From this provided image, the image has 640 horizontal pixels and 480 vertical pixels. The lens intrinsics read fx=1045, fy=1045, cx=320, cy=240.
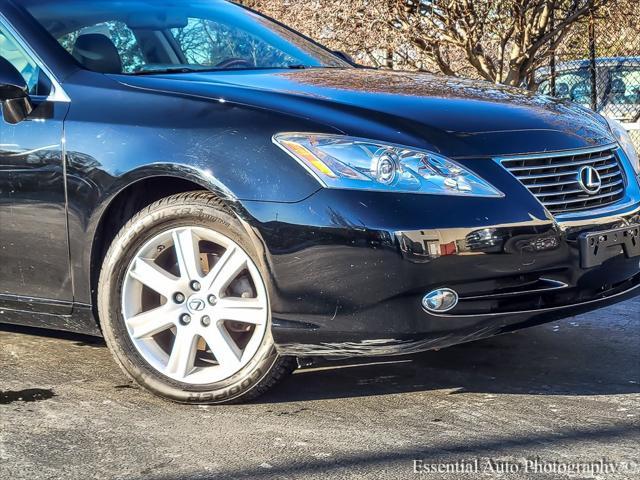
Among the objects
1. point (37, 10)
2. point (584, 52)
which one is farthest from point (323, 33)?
point (37, 10)

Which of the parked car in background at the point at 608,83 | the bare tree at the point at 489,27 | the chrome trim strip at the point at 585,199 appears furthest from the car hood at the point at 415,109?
the parked car in background at the point at 608,83

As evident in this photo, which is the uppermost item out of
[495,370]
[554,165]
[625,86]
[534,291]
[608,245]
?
[554,165]

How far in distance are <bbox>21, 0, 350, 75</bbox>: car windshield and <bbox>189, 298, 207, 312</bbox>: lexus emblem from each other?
1.04 m

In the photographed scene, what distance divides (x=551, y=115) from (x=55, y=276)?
6.47 ft

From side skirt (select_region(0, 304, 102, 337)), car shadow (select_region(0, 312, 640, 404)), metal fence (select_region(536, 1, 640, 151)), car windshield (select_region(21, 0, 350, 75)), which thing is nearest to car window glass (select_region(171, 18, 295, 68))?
car windshield (select_region(21, 0, 350, 75))

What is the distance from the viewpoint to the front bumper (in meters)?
3.32

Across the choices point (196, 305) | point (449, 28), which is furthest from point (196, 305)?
point (449, 28)

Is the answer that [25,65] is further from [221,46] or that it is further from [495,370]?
[495,370]

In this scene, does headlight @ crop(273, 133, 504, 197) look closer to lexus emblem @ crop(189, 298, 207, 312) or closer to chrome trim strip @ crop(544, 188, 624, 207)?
chrome trim strip @ crop(544, 188, 624, 207)

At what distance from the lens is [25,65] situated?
4.09 metres

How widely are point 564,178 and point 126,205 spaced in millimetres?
1568

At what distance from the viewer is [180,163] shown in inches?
141

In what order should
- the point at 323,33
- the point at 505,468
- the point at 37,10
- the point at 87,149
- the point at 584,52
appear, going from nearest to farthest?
the point at 505,468, the point at 87,149, the point at 37,10, the point at 323,33, the point at 584,52

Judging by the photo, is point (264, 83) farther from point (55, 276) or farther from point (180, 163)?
point (55, 276)
